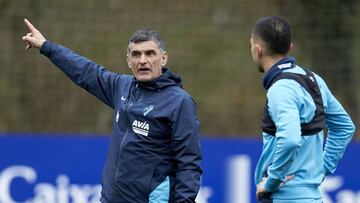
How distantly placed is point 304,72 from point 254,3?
21.5 ft

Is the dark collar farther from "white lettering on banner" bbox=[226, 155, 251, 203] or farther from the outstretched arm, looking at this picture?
"white lettering on banner" bbox=[226, 155, 251, 203]

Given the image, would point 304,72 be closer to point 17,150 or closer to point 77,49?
point 17,150

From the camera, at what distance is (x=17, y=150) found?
9.38 metres

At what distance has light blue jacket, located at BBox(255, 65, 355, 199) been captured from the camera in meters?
4.62

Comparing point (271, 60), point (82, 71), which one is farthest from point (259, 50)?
point (82, 71)

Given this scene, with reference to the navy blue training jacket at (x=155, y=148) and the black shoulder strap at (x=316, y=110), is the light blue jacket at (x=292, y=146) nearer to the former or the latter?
the black shoulder strap at (x=316, y=110)

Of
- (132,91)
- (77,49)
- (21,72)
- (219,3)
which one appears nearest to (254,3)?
(219,3)

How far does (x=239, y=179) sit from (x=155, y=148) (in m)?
3.95

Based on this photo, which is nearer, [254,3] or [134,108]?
[134,108]

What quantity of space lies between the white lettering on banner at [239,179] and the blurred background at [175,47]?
73.1 inches

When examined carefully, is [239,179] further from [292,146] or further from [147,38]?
[292,146]

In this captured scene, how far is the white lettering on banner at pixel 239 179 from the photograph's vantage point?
9039 mm

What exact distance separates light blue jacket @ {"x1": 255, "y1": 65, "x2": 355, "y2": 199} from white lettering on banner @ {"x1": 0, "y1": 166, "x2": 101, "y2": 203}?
427 centimetres

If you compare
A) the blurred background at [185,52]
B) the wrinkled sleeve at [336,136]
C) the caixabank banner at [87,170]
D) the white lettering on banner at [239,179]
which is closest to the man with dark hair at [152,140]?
the wrinkled sleeve at [336,136]
